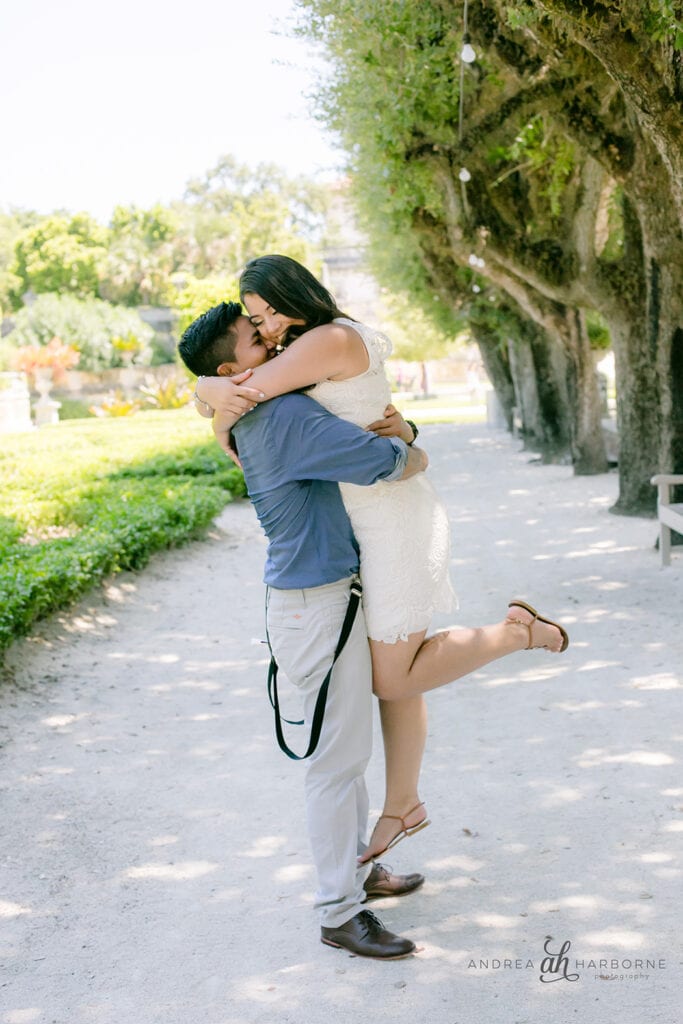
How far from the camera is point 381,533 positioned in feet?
11.4

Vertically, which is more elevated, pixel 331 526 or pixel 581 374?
pixel 581 374

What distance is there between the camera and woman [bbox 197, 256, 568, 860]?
333 cm

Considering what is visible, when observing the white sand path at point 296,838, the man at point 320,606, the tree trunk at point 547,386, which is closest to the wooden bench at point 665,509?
the white sand path at point 296,838

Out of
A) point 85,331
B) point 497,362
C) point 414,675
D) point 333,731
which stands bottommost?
point 333,731

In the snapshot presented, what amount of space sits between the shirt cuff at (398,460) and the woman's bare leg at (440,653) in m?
0.51

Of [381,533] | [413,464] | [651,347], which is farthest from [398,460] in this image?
[651,347]

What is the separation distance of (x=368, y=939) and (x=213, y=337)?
1862 mm

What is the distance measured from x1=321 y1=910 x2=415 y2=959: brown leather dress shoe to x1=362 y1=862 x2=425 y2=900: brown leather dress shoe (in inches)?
A: 12.1

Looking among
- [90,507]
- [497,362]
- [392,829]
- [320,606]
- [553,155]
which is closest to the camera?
[320,606]

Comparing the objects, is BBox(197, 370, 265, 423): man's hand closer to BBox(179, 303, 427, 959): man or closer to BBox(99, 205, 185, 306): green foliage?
BBox(179, 303, 427, 959): man

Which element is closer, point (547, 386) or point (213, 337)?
point (213, 337)

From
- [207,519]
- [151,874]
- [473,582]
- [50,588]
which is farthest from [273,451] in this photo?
[207,519]

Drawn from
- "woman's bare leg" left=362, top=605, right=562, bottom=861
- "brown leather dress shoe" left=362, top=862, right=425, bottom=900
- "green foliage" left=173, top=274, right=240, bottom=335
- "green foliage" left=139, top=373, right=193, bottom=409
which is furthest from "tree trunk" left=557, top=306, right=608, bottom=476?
"green foliage" left=139, top=373, right=193, bottom=409

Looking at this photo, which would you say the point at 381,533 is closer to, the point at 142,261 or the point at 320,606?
the point at 320,606
